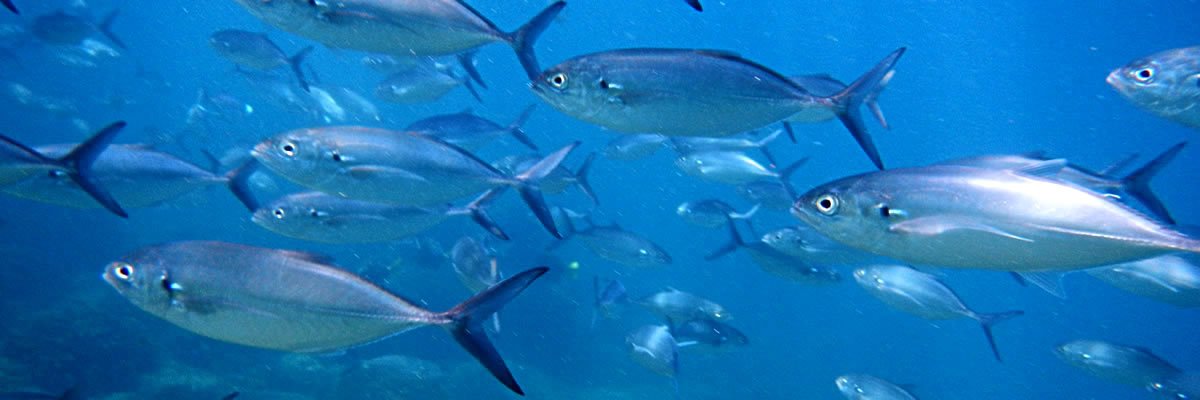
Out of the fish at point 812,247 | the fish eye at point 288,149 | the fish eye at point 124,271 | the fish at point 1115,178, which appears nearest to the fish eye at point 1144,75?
the fish at point 1115,178

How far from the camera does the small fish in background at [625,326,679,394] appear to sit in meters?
6.55

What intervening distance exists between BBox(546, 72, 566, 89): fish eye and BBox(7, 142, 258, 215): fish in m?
2.20

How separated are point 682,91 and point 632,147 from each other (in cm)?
594

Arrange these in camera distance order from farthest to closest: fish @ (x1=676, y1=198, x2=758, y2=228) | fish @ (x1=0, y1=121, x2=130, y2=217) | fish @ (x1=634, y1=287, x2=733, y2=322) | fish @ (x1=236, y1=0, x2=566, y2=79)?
fish @ (x1=676, y1=198, x2=758, y2=228)
fish @ (x1=634, y1=287, x2=733, y2=322)
fish @ (x1=0, y1=121, x2=130, y2=217)
fish @ (x1=236, y1=0, x2=566, y2=79)

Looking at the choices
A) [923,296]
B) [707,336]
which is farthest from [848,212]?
[707,336]

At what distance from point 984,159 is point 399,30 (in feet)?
12.0

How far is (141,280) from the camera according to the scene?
7.07 ft

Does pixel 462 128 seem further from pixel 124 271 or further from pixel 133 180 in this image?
pixel 124 271

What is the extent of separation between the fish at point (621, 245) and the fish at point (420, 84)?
2.57 metres

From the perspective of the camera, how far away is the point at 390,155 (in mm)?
3217

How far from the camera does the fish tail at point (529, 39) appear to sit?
275 centimetres

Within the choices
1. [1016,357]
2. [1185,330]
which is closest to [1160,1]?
[1016,357]

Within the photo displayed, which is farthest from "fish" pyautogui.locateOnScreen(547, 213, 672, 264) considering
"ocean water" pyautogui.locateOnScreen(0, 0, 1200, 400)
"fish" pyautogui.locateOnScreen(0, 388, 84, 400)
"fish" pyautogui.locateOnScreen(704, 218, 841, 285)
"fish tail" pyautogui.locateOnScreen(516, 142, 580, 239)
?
"fish" pyautogui.locateOnScreen(0, 388, 84, 400)

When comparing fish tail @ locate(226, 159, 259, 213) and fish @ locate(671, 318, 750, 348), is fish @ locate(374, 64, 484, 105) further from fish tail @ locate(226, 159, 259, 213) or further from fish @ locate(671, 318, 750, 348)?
fish @ locate(671, 318, 750, 348)
